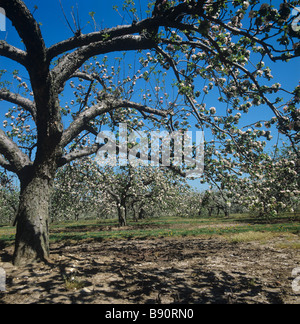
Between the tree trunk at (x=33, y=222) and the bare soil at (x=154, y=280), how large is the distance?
438 millimetres

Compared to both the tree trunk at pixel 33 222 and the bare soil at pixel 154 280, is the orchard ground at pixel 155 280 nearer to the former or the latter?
the bare soil at pixel 154 280

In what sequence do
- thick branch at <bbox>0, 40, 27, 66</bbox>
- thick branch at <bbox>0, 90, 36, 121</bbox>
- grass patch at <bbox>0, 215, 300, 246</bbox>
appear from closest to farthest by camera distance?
thick branch at <bbox>0, 40, 27, 66</bbox> → thick branch at <bbox>0, 90, 36, 121</bbox> → grass patch at <bbox>0, 215, 300, 246</bbox>

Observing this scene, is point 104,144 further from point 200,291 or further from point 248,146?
point 200,291

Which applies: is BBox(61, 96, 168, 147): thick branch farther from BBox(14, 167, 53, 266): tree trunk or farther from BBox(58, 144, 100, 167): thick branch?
BBox(14, 167, 53, 266): tree trunk

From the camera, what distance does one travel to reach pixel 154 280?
547 centimetres

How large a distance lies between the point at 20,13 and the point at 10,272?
6791 millimetres

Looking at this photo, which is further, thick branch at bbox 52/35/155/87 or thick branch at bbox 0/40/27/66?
thick branch at bbox 52/35/155/87

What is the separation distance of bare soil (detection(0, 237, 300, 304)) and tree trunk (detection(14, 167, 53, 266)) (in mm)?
438

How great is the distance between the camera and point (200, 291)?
15.8 feet

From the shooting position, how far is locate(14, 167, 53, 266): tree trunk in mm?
6582

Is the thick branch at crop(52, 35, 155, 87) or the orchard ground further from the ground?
the thick branch at crop(52, 35, 155, 87)

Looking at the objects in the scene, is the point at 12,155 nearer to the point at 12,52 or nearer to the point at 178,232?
the point at 12,52

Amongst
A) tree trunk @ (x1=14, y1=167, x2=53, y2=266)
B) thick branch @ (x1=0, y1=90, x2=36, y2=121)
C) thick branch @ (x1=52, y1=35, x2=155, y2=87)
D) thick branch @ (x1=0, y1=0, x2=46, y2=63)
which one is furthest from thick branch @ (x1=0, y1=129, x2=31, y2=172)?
thick branch @ (x1=0, y1=0, x2=46, y2=63)

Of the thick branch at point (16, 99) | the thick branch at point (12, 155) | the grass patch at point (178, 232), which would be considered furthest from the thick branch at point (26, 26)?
the grass patch at point (178, 232)
